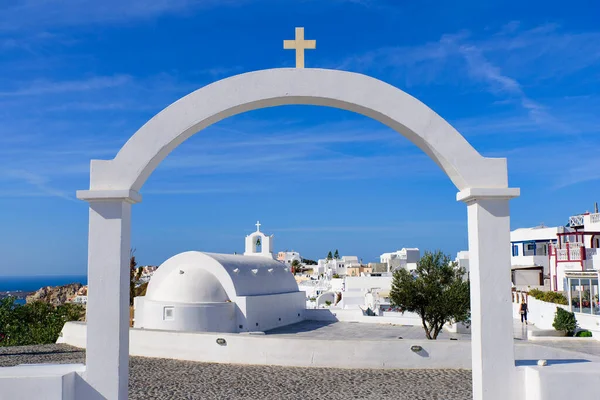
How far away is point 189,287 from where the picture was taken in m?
21.0

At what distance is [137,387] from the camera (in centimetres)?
910

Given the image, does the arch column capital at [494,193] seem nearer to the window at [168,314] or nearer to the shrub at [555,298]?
the window at [168,314]

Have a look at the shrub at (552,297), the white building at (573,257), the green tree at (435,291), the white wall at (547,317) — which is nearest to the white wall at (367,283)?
the white building at (573,257)

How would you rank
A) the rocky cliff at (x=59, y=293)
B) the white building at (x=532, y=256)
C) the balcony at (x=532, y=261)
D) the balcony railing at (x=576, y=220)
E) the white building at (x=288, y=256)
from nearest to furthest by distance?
the white building at (x=532, y=256)
the balcony railing at (x=576, y=220)
the balcony at (x=532, y=261)
the rocky cliff at (x=59, y=293)
the white building at (x=288, y=256)

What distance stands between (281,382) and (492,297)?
207 inches

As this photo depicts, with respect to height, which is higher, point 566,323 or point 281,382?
point 281,382

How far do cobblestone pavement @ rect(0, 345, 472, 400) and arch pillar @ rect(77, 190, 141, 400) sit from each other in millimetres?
3389

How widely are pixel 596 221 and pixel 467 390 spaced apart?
28867 mm

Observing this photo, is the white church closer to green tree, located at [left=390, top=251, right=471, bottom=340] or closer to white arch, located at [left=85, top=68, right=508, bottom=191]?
green tree, located at [left=390, top=251, right=471, bottom=340]

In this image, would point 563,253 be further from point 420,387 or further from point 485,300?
point 485,300

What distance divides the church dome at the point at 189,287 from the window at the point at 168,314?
0.38 m

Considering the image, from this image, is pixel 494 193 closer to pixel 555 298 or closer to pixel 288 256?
pixel 555 298

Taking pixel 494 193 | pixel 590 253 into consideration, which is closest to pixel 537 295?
pixel 590 253

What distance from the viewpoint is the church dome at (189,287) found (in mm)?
20672
